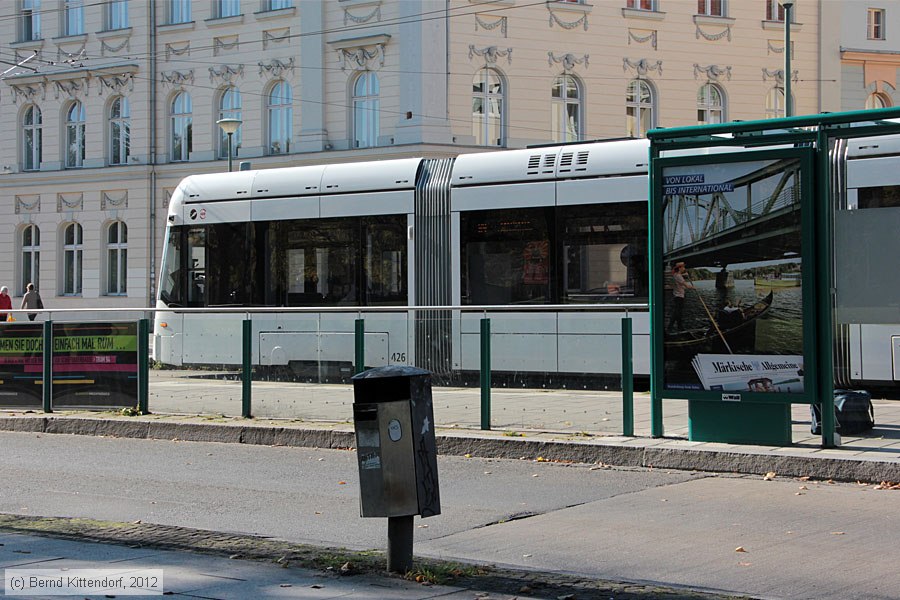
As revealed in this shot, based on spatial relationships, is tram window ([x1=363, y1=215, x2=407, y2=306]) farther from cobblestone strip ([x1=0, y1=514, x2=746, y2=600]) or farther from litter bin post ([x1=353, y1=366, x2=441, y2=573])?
litter bin post ([x1=353, y1=366, x2=441, y2=573])

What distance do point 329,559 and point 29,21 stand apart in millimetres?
40630

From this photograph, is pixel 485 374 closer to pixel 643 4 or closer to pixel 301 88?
pixel 301 88

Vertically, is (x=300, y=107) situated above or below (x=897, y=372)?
above

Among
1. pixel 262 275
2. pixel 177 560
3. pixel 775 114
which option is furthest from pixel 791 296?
pixel 775 114

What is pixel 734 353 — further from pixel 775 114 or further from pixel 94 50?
pixel 94 50

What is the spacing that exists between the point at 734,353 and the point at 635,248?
6.67 metres

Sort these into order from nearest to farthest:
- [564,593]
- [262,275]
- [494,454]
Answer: [564,593], [494,454], [262,275]

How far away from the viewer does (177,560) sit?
6.86 meters

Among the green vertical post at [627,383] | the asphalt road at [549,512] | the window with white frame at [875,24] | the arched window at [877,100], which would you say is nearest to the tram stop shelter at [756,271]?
the green vertical post at [627,383]

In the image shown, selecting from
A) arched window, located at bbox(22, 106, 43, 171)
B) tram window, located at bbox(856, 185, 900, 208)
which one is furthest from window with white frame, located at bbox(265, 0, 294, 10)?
tram window, located at bbox(856, 185, 900, 208)

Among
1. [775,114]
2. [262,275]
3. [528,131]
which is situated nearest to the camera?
[262,275]

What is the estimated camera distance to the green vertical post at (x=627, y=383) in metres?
12.0

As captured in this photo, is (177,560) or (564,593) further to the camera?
(177,560)

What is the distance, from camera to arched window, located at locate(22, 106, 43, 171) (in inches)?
1687
